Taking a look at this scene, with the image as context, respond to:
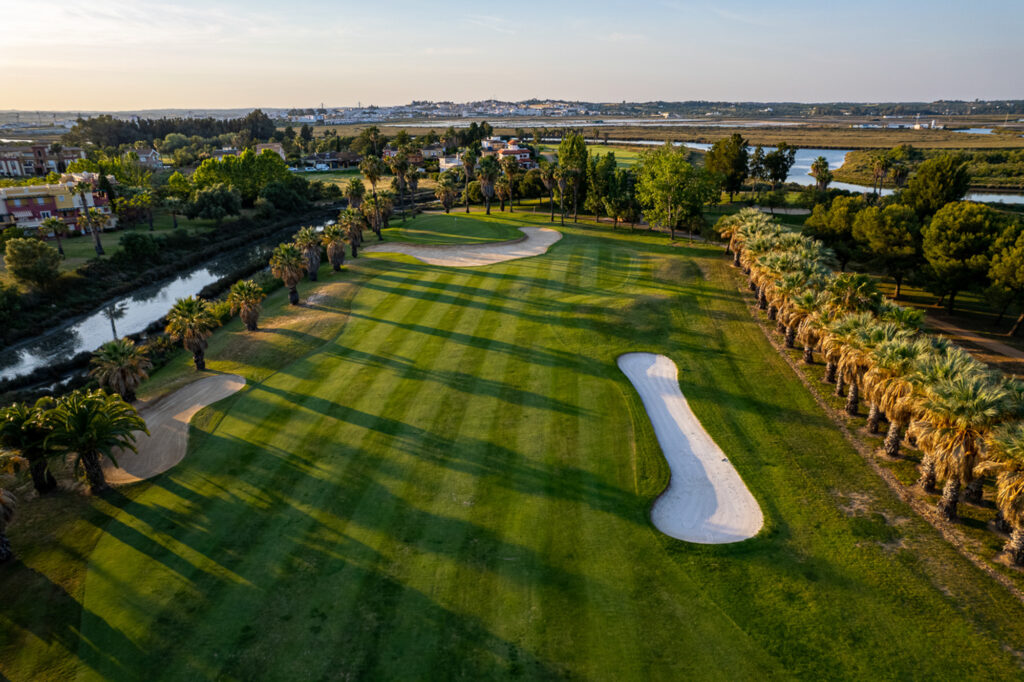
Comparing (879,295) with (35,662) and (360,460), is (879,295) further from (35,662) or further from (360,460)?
(35,662)

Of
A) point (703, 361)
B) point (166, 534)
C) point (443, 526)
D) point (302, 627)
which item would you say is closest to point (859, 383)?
point (703, 361)

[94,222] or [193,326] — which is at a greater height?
[94,222]

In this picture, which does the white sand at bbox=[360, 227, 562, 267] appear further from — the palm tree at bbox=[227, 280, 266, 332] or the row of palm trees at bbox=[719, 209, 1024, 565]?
the row of palm trees at bbox=[719, 209, 1024, 565]

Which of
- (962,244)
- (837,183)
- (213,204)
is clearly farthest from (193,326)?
(837,183)

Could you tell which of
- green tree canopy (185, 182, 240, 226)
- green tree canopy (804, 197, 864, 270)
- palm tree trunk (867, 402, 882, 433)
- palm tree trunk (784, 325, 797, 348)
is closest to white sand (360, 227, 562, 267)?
green tree canopy (804, 197, 864, 270)

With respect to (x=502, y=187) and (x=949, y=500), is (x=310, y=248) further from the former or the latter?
(x=949, y=500)

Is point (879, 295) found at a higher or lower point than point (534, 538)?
higher
